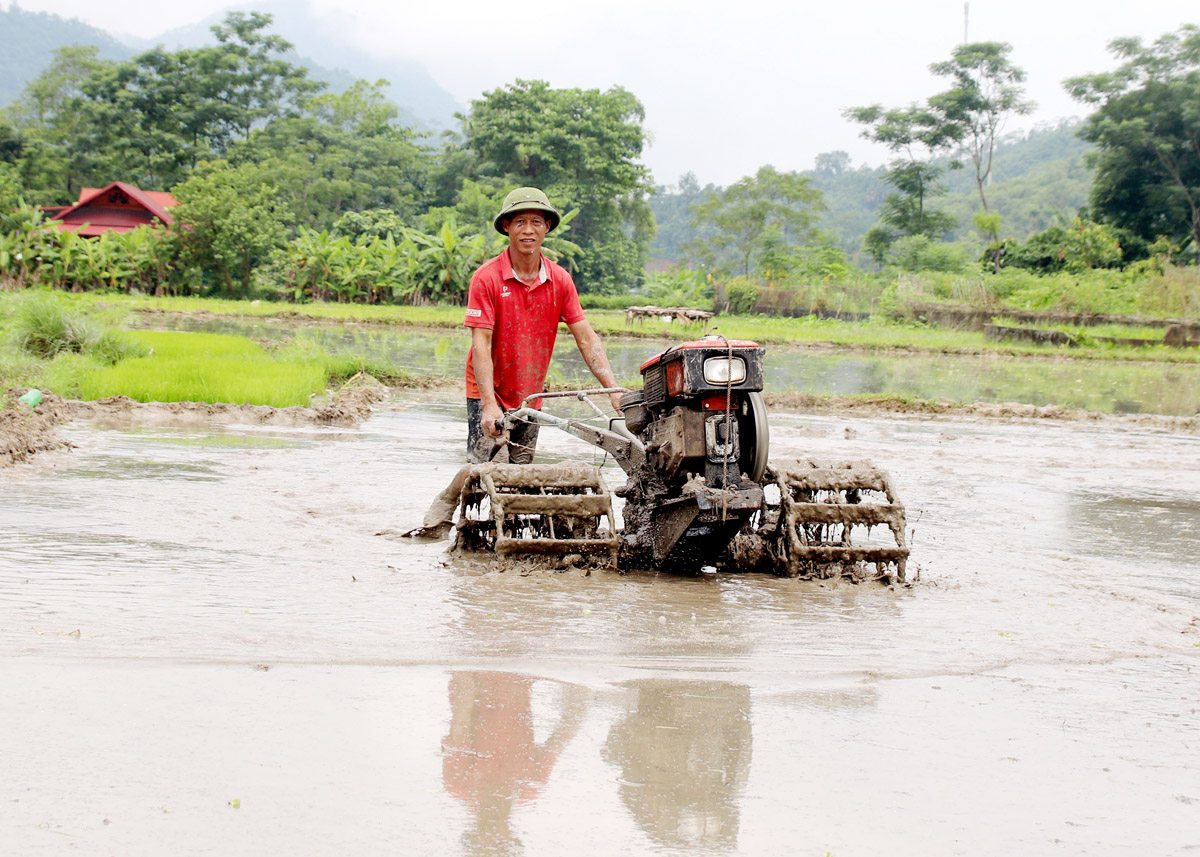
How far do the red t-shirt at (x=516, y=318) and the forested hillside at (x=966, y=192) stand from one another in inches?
2353

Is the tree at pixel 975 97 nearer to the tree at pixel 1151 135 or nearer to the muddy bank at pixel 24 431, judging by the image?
the tree at pixel 1151 135

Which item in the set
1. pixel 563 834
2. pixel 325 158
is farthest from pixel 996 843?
pixel 325 158

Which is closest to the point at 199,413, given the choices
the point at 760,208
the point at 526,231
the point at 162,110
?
the point at 526,231

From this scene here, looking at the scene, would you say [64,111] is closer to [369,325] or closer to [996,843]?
[369,325]

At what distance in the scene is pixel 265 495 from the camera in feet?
20.4

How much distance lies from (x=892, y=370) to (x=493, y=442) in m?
14.1

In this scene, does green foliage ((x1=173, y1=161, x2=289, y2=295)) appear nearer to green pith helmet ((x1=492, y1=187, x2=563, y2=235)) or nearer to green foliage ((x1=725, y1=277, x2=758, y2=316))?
green foliage ((x1=725, y1=277, x2=758, y2=316))

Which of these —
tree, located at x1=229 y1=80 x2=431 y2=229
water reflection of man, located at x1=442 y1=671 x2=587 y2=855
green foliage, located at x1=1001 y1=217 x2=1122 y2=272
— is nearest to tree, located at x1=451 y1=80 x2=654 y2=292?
tree, located at x1=229 y1=80 x2=431 y2=229

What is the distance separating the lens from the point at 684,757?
2.75m

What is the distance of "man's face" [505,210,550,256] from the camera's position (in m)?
4.73

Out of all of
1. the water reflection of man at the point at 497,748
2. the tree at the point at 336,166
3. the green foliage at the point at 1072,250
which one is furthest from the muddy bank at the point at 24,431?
the tree at the point at 336,166

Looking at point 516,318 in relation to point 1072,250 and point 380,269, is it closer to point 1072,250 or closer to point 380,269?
point 380,269

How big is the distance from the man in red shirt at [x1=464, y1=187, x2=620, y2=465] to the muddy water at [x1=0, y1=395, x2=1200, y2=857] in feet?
2.36

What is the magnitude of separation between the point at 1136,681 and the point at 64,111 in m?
55.2
